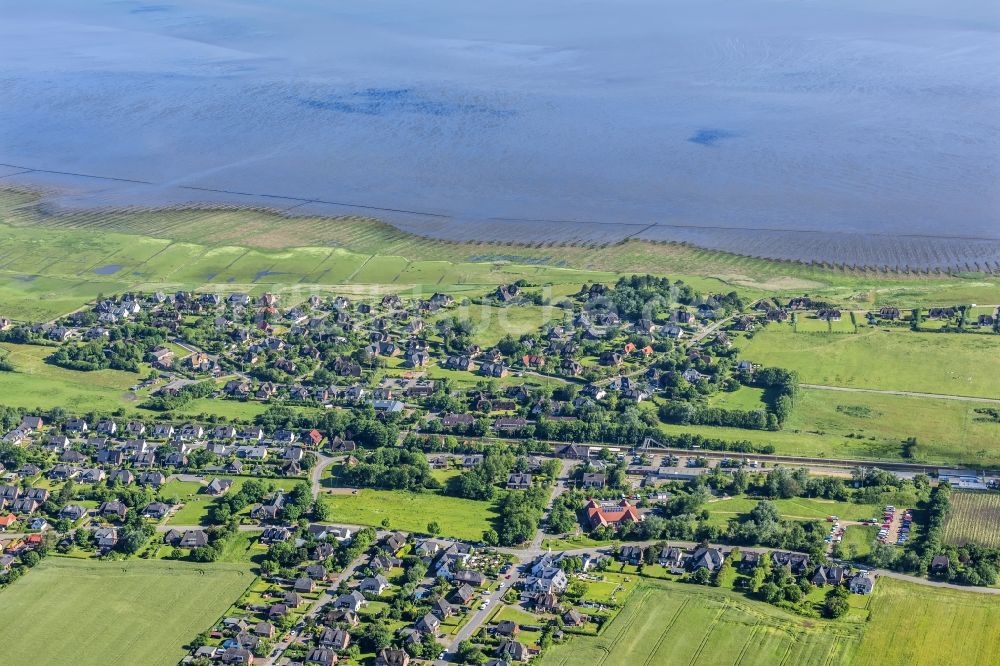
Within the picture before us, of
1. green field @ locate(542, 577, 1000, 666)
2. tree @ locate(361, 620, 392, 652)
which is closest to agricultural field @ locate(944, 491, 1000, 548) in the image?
green field @ locate(542, 577, 1000, 666)

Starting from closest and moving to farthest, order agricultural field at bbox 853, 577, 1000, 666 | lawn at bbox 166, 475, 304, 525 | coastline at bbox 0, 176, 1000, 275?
agricultural field at bbox 853, 577, 1000, 666
lawn at bbox 166, 475, 304, 525
coastline at bbox 0, 176, 1000, 275

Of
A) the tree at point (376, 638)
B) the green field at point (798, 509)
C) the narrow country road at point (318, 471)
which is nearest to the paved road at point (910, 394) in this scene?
the green field at point (798, 509)

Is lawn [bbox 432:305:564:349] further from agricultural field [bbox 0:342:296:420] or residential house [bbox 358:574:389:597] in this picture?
residential house [bbox 358:574:389:597]

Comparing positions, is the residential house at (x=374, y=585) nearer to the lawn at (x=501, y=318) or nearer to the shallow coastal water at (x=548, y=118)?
the lawn at (x=501, y=318)

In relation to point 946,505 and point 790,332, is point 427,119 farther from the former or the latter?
point 946,505

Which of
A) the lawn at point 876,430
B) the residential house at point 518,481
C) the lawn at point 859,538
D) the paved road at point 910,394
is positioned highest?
the paved road at point 910,394

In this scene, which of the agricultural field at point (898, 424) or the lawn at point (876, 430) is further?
the agricultural field at point (898, 424)
